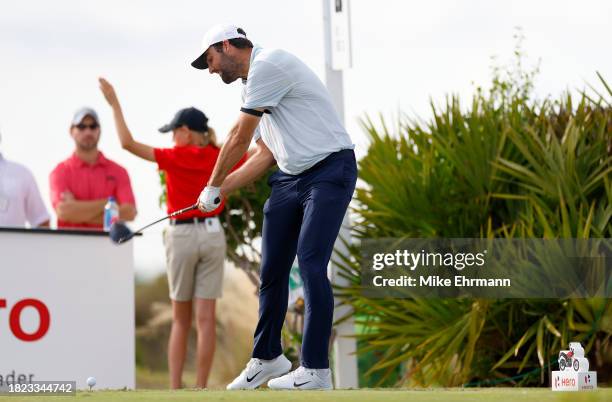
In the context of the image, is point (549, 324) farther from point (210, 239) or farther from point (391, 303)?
point (210, 239)

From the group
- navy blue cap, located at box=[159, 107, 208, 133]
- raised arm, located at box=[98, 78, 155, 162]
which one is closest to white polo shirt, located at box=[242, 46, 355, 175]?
raised arm, located at box=[98, 78, 155, 162]

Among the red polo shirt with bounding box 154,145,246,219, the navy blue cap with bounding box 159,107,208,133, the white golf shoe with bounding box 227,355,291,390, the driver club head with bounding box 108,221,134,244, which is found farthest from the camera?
the navy blue cap with bounding box 159,107,208,133

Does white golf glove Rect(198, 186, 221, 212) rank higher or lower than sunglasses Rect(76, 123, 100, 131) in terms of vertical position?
lower

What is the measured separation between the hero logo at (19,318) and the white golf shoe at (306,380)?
3.14 m

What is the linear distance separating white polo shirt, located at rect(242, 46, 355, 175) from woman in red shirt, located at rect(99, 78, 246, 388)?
2.44 metres

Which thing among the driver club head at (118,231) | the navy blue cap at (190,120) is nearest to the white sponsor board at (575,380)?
the driver club head at (118,231)

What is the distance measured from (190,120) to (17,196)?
1.39 metres

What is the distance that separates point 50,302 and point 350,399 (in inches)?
166

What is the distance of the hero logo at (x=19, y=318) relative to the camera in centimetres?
877

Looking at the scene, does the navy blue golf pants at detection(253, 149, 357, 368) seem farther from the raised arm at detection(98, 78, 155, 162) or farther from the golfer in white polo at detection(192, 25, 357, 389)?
the raised arm at detection(98, 78, 155, 162)

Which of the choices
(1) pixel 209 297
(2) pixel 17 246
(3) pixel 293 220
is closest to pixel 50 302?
(2) pixel 17 246

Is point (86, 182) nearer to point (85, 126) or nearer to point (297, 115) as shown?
point (85, 126)

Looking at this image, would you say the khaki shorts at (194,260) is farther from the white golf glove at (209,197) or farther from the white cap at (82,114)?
the white golf glove at (209,197)

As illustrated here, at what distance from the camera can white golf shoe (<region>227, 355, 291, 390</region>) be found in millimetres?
6391
